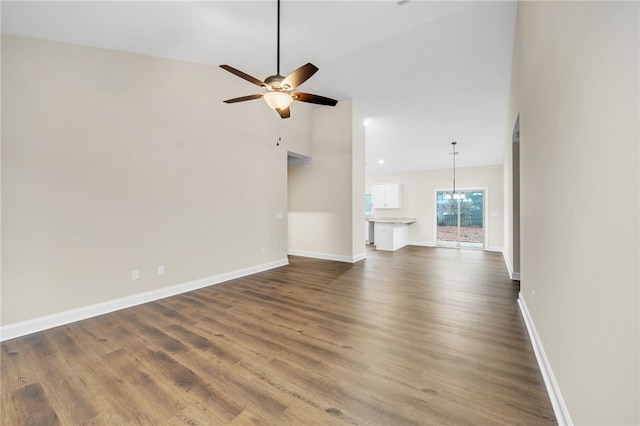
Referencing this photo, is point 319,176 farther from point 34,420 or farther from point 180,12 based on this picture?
point 34,420

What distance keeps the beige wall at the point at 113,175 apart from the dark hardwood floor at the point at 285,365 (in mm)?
549

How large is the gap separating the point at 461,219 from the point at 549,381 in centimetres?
843

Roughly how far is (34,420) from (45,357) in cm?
92

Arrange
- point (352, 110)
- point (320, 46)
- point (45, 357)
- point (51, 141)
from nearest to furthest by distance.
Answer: point (45, 357) < point (51, 141) < point (320, 46) < point (352, 110)

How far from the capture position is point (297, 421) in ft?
5.00

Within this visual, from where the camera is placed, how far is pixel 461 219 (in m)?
9.32

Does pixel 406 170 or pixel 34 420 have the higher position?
pixel 406 170

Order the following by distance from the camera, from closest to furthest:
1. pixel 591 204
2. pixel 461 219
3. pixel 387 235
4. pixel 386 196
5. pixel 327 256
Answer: pixel 591 204, pixel 327 256, pixel 387 235, pixel 461 219, pixel 386 196

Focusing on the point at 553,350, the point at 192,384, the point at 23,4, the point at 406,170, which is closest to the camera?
the point at 553,350

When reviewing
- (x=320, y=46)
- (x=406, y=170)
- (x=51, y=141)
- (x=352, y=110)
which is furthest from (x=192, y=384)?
(x=406, y=170)

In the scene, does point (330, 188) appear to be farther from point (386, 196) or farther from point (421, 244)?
point (421, 244)

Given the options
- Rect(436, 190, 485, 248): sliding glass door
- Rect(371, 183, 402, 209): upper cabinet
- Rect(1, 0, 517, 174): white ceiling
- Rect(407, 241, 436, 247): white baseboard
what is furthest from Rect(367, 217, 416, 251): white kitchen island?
Rect(1, 0, 517, 174): white ceiling

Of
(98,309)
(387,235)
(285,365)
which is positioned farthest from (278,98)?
(387,235)

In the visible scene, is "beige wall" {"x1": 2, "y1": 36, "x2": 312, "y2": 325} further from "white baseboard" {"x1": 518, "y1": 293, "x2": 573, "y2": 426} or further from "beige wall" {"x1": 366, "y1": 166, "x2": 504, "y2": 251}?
"beige wall" {"x1": 366, "y1": 166, "x2": 504, "y2": 251}
